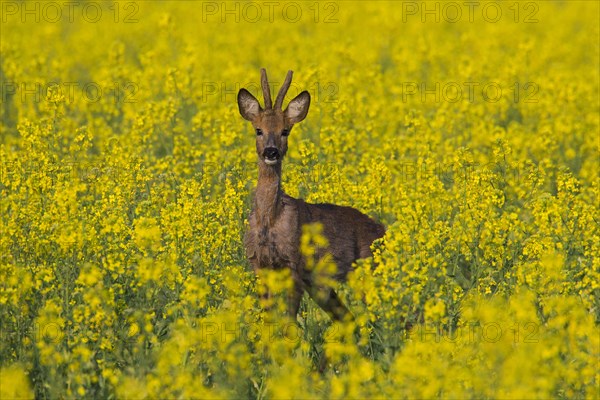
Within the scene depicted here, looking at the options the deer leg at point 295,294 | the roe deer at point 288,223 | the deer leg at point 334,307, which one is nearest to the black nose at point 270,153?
the roe deer at point 288,223

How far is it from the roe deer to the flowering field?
0.71 ft

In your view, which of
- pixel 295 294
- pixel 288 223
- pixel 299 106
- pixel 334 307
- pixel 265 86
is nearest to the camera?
pixel 295 294

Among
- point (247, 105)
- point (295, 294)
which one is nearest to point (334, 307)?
point (295, 294)

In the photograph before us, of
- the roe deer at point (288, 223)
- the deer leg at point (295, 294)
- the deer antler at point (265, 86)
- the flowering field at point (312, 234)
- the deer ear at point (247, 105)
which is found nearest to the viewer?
the flowering field at point (312, 234)

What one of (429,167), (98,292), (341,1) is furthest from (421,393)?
(341,1)

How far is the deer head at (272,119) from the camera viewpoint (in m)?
10.2

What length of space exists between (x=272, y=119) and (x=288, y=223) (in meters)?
0.96

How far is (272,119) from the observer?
10320mm

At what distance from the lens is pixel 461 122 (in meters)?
16.2

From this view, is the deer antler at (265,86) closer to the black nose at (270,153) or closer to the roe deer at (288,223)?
the roe deer at (288,223)

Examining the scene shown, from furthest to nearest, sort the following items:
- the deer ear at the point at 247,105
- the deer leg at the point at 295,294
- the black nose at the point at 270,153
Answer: the deer ear at the point at 247,105 < the black nose at the point at 270,153 < the deer leg at the point at 295,294

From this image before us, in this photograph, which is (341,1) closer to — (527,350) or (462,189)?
(462,189)

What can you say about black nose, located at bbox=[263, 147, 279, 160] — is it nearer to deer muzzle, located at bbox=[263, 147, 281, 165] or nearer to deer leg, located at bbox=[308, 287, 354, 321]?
deer muzzle, located at bbox=[263, 147, 281, 165]

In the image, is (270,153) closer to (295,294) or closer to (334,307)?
(295,294)
